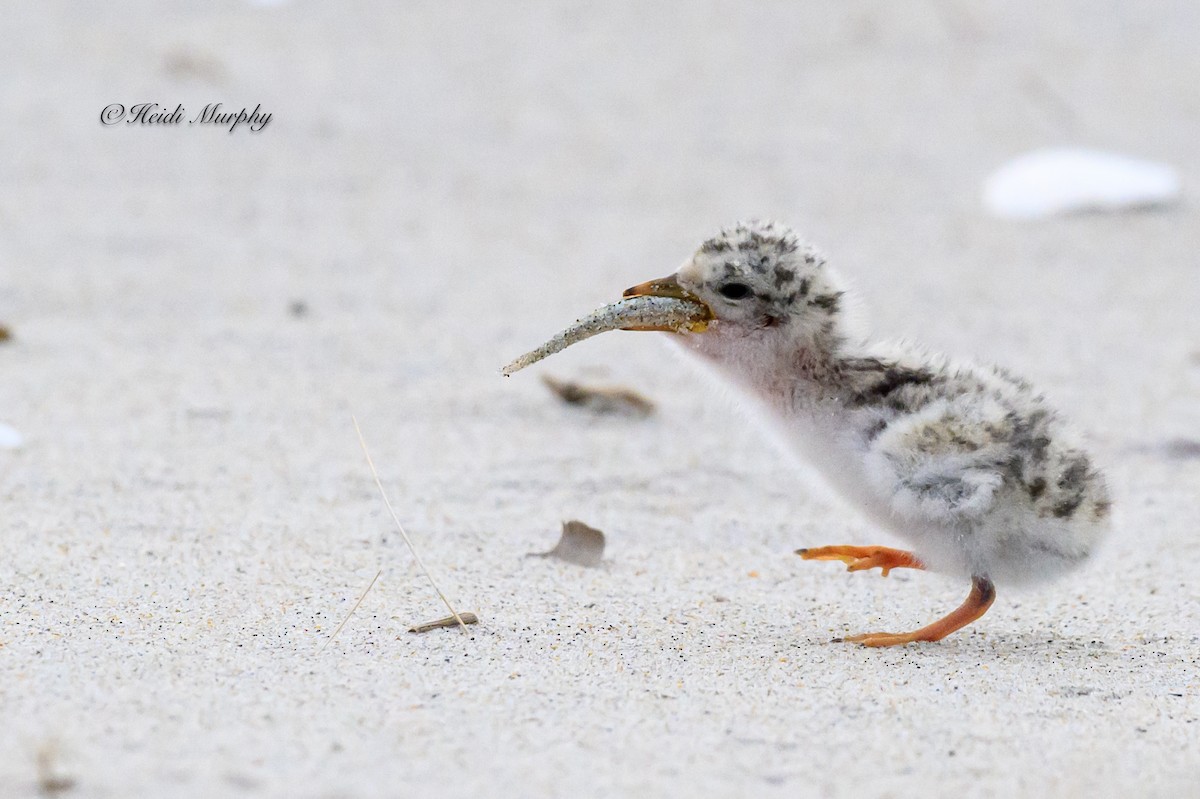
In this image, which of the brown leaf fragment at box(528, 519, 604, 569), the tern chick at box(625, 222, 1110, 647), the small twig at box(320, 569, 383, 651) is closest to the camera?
the small twig at box(320, 569, 383, 651)

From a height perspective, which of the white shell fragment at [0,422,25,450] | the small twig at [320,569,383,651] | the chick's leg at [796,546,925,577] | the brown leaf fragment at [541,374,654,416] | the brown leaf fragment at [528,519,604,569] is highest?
the brown leaf fragment at [541,374,654,416]

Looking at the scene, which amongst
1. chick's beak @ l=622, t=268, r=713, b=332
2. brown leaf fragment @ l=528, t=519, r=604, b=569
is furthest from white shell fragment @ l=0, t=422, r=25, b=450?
chick's beak @ l=622, t=268, r=713, b=332

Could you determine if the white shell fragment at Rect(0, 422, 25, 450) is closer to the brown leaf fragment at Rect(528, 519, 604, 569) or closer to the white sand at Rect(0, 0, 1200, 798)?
the white sand at Rect(0, 0, 1200, 798)

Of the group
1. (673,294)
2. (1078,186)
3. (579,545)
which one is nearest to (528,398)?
(579,545)

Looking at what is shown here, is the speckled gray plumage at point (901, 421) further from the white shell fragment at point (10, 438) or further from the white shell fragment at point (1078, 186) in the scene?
the white shell fragment at point (1078, 186)
